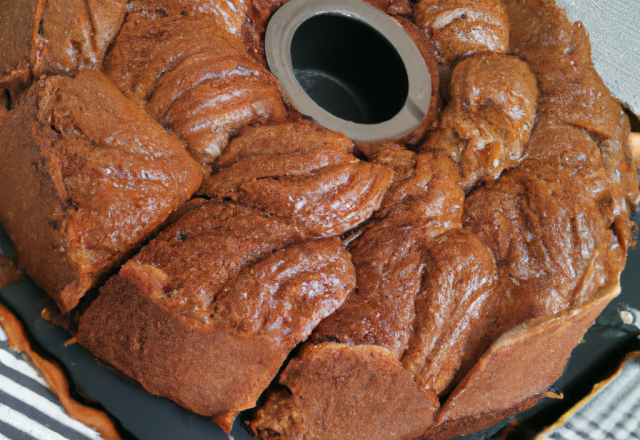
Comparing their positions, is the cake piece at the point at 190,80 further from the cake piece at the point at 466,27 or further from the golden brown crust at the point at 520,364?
the golden brown crust at the point at 520,364

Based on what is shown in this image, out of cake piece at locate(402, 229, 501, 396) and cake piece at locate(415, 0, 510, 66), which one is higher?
cake piece at locate(415, 0, 510, 66)

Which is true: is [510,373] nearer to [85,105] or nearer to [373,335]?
[373,335]

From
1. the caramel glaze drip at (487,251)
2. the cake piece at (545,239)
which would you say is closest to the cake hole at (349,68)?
the caramel glaze drip at (487,251)

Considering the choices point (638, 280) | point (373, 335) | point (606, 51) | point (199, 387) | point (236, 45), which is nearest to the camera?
point (199, 387)

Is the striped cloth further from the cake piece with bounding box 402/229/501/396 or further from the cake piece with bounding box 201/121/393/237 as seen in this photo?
the cake piece with bounding box 201/121/393/237

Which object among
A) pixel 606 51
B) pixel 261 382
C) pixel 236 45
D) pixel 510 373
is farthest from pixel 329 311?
pixel 606 51

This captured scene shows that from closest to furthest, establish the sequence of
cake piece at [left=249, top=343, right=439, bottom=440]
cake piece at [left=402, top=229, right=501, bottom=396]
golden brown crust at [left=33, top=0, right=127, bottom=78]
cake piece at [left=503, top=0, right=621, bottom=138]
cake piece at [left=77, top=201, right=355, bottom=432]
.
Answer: cake piece at [left=77, top=201, right=355, bottom=432] → cake piece at [left=249, top=343, right=439, bottom=440] → cake piece at [left=402, top=229, right=501, bottom=396] → golden brown crust at [left=33, top=0, right=127, bottom=78] → cake piece at [left=503, top=0, right=621, bottom=138]

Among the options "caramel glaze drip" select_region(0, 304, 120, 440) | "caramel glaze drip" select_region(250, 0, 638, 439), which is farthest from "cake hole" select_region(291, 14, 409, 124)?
"caramel glaze drip" select_region(0, 304, 120, 440)
